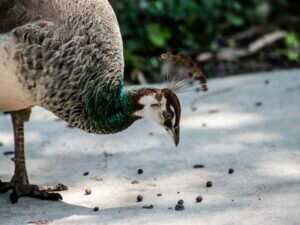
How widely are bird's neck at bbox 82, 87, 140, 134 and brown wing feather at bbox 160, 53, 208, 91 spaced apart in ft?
0.73

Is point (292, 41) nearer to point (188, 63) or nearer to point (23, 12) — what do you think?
point (188, 63)

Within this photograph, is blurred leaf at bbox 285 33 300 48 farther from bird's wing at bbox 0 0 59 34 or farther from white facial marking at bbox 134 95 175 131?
bird's wing at bbox 0 0 59 34

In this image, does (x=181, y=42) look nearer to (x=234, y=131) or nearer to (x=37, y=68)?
(x=234, y=131)

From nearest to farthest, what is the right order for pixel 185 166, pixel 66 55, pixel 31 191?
1. pixel 66 55
2. pixel 31 191
3. pixel 185 166

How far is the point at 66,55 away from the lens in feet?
13.1

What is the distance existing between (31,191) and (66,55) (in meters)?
0.76

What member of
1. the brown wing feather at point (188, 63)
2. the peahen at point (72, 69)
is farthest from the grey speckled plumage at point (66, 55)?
the brown wing feather at point (188, 63)

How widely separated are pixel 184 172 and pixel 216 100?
160cm

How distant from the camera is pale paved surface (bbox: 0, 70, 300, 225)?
3.96 metres

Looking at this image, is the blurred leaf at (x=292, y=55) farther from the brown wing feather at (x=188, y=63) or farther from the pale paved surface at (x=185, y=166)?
the brown wing feather at (x=188, y=63)

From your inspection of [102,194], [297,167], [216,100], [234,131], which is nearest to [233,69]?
[216,100]

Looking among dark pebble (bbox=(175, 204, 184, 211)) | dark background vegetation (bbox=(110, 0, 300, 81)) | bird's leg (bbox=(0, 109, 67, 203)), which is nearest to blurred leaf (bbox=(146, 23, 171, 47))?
dark background vegetation (bbox=(110, 0, 300, 81))

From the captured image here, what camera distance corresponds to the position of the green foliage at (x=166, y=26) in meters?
7.45

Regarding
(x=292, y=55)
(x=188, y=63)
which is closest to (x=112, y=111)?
(x=188, y=63)
